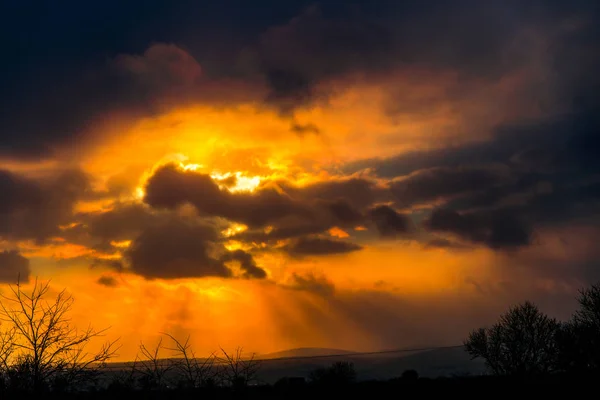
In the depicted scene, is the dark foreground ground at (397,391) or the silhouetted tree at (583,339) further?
the silhouetted tree at (583,339)

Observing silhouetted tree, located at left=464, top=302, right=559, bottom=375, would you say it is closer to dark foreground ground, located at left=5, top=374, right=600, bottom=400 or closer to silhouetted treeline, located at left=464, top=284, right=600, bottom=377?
silhouetted treeline, located at left=464, top=284, right=600, bottom=377

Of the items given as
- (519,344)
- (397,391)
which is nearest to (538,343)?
(519,344)

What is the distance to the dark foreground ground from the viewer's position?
21.3 m

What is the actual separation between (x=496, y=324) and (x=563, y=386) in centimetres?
10054

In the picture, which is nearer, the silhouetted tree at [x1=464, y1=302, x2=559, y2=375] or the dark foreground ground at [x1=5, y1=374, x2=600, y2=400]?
the dark foreground ground at [x1=5, y1=374, x2=600, y2=400]

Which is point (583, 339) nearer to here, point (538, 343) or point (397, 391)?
point (538, 343)

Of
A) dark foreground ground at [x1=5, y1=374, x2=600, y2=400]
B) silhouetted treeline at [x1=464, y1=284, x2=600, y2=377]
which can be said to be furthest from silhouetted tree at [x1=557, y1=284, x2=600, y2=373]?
dark foreground ground at [x1=5, y1=374, x2=600, y2=400]

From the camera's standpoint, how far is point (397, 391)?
23.2 m

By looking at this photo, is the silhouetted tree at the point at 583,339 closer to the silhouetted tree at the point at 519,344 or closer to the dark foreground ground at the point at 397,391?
the silhouetted tree at the point at 519,344

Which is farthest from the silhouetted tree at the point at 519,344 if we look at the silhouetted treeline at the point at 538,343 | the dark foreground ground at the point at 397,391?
the dark foreground ground at the point at 397,391

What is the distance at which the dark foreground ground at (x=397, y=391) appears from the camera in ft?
70.0

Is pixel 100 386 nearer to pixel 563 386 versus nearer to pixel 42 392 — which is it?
pixel 42 392

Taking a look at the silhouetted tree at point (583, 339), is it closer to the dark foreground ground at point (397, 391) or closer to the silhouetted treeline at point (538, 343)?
the silhouetted treeline at point (538, 343)

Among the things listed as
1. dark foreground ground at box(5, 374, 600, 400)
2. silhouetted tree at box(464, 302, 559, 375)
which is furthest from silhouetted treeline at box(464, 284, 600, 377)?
dark foreground ground at box(5, 374, 600, 400)
